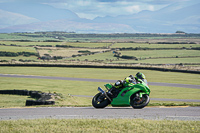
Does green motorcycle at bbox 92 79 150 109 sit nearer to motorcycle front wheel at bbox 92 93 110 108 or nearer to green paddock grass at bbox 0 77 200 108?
motorcycle front wheel at bbox 92 93 110 108

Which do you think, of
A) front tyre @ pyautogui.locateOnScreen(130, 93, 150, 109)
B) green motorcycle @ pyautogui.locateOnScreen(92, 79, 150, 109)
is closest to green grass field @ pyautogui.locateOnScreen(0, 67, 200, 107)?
green motorcycle @ pyautogui.locateOnScreen(92, 79, 150, 109)

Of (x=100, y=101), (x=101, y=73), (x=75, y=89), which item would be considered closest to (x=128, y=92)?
(x=100, y=101)

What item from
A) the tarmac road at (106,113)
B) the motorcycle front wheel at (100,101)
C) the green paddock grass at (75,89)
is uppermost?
the motorcycle front wheel at (100,101)

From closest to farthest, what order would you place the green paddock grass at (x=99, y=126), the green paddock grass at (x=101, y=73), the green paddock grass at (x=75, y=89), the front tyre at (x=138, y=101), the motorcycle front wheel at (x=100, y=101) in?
1. the green paddock grass at (x=99, y=126)
2. the front tyre at (x=138, y=101)
3. the motorcycle front wheel at (x=100, y=101)
4. the green paddock grass at (x=75, y=89)
5. the green paddock grass at (x=101, y=73)

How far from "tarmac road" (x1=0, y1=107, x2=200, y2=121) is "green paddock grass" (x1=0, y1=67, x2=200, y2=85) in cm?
3325

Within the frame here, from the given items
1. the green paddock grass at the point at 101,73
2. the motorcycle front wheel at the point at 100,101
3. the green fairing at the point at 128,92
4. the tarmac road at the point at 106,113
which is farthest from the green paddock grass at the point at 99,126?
the green paddock grass at the point at 101,73

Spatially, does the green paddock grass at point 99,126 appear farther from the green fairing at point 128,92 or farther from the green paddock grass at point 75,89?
the green paddock grass at point 75,89

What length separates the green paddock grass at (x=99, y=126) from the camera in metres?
11.5

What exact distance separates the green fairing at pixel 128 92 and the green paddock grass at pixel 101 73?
33.9m

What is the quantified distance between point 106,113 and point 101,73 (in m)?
43.4

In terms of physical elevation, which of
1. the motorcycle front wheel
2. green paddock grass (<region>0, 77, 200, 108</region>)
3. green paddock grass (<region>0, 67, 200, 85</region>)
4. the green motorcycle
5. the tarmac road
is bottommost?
green paddock grass (<region>0, 77, 200, 108</region>)

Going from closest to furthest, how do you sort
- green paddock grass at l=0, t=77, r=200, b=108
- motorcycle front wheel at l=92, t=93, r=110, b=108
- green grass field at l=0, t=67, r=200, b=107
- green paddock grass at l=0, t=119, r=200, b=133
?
1. green paddock grass at l=0, t=119, r=200, b=133
2. motorcycle front wheel at l=92, t=93, r=110, b=108
3. green grass field at l=0, t=67, r=200, b=107
4. green paddock grass at l=0, t=77, r=200, b=108

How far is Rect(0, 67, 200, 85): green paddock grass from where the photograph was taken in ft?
169

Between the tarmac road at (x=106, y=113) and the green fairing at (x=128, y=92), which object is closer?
the tarmac road at (x=106, y=113)
